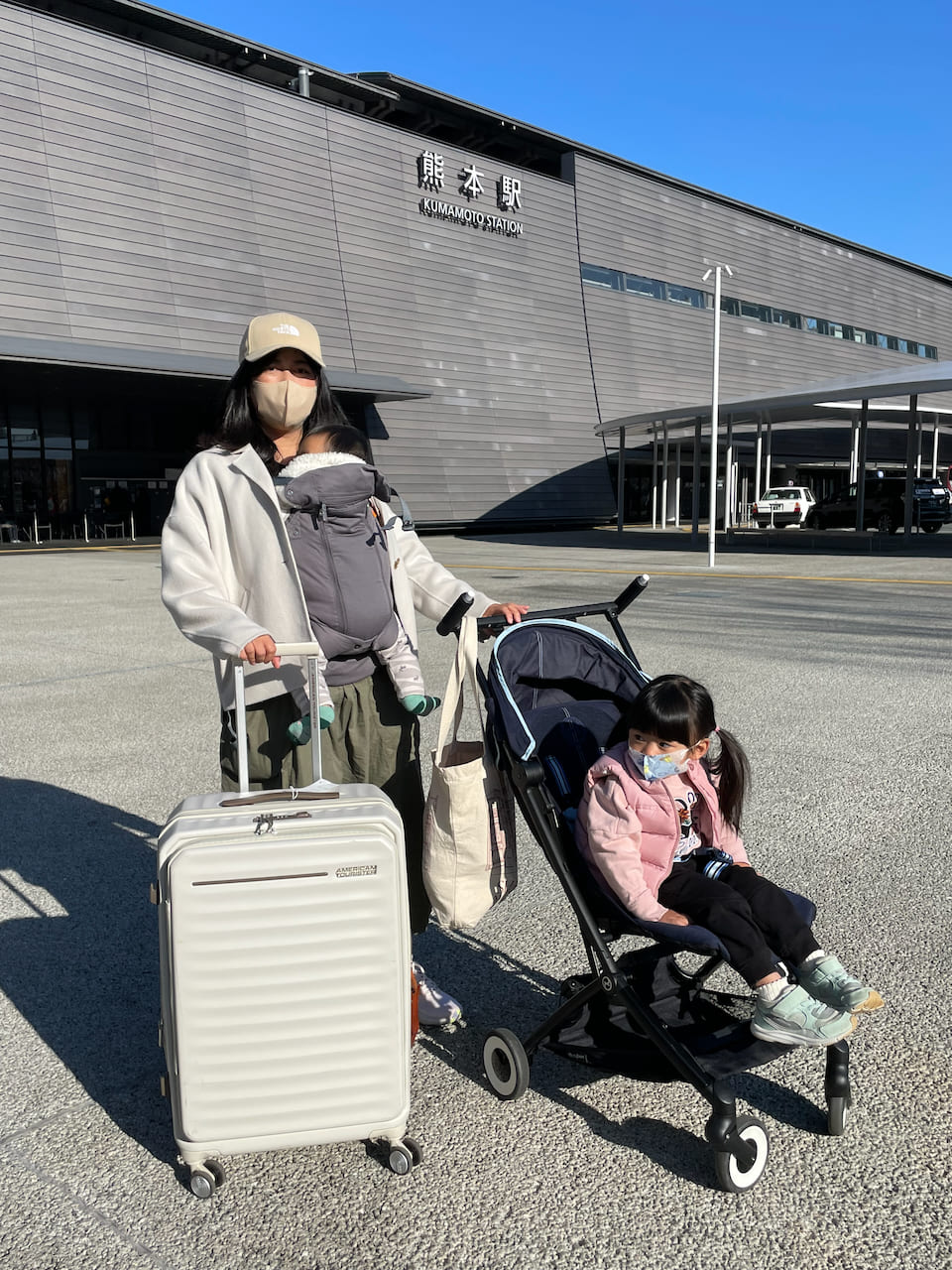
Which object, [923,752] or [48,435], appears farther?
[48,435]

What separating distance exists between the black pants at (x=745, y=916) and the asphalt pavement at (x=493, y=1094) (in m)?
0.49

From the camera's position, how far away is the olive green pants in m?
2.74

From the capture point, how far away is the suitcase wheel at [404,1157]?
233 cm

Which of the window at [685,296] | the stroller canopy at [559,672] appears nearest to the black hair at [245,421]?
the stroller canopy at [559,672]

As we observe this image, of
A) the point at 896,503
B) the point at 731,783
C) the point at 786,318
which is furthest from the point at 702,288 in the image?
the point at 731,783

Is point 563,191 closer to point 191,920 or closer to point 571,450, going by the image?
point 571,450

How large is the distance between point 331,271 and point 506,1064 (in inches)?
1300

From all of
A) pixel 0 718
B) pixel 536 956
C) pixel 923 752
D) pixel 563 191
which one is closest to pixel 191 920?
pixel 536 956

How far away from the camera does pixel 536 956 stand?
3445 millimetres

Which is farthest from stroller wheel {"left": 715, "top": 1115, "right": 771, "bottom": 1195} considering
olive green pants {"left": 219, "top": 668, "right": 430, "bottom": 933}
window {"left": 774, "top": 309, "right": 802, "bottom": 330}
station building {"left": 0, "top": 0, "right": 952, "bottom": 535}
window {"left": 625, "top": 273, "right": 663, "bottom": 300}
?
window {"left": 774, "top": 309, "right": 802, "bottom": 330}

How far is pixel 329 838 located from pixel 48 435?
110 feet

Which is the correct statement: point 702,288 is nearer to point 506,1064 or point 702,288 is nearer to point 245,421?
point 245,421

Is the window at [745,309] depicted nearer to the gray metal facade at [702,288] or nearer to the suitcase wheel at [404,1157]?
the gray metal facade at [702,288]

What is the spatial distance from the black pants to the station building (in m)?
25.7
